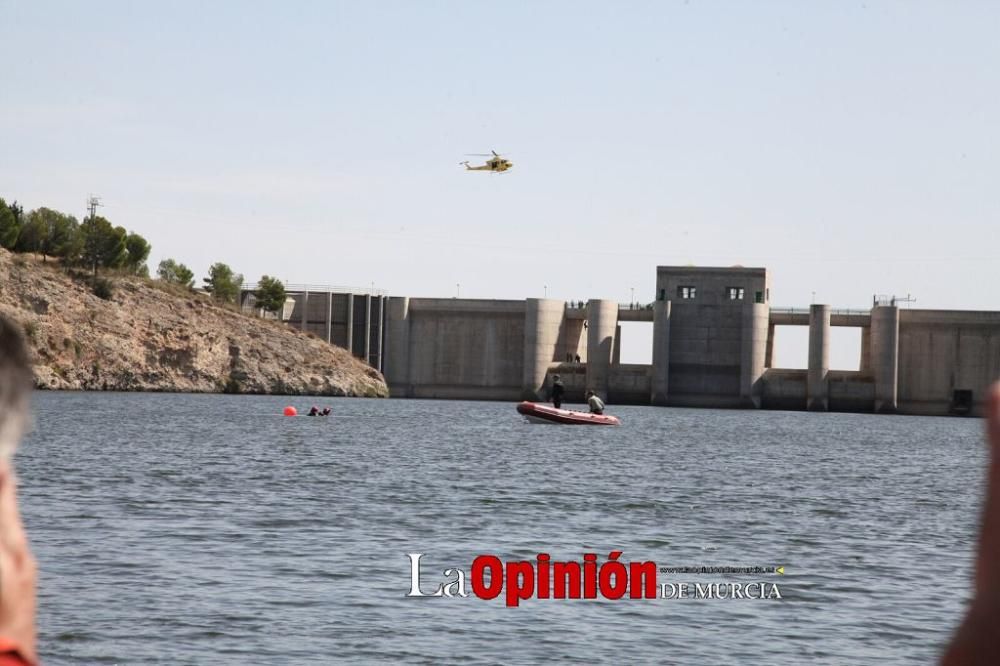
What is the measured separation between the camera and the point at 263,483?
3944 cm

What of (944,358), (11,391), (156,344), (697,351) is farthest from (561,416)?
(11,391)

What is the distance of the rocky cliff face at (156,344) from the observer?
404ft

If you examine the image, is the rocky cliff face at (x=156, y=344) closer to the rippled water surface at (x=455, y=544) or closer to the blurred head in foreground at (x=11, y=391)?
the rippled water surface at (x=455, y=544)

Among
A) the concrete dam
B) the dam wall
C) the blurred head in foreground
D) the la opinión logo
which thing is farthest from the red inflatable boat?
the blurred head in foreground

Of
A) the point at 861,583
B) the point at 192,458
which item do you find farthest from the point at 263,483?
the point at 861,583

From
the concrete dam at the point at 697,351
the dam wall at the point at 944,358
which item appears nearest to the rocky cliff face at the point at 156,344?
the concrete dam at the point at 697,351

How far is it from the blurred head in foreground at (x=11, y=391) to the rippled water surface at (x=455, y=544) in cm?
1455

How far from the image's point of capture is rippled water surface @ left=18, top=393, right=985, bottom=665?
1705 cm

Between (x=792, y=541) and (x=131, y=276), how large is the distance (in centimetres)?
11393

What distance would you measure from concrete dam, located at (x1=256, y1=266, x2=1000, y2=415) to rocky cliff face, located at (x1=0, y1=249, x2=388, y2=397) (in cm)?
720

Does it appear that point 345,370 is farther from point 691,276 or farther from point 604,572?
point 604,572

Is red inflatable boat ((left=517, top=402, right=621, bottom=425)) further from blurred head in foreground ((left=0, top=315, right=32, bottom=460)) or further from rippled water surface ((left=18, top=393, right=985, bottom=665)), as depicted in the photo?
blurred head in foreground ((left=0, top=315, right=32, bottom=460))

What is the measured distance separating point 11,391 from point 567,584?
21.0 meters

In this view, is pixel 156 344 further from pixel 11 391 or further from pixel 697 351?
pixel 11 391
